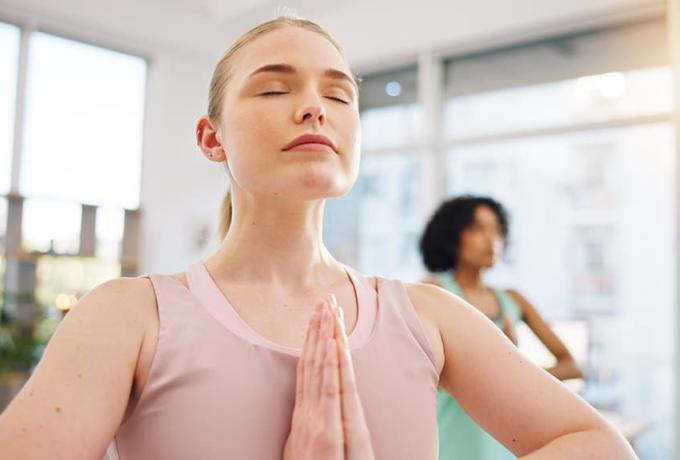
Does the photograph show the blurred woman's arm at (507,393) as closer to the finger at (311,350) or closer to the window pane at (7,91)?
the finger at (311,350)

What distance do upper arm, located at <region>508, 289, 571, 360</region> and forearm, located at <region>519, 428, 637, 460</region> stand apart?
1703 millimetres

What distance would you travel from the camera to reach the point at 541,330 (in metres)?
2.50

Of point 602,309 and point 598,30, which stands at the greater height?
point 598,30

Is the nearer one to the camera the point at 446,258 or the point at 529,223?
the point at 446,258

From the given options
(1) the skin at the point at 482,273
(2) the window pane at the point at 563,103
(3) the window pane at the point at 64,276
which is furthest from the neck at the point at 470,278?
(3) the window pane at the point at 64,276

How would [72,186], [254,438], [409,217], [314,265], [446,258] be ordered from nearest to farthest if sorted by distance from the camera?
[254,438] → [314,265] → [446,258] → [72,186] → [409,217]

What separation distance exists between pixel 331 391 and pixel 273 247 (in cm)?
24

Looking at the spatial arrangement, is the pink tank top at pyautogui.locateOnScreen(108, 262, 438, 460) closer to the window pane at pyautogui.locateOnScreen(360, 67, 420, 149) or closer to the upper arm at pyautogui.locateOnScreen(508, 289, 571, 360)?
the upper arm at pyautogui.locateOnScreen(508, 289, 571, 360)

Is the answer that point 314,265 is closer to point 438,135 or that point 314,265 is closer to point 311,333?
point 311,333

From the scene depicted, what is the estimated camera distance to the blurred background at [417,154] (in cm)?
381

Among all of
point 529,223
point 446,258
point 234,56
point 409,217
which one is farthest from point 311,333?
point 409,217

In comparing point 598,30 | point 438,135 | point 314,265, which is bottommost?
point 314,265

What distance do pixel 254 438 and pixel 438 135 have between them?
442 cm

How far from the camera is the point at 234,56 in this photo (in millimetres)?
Answer: 941
